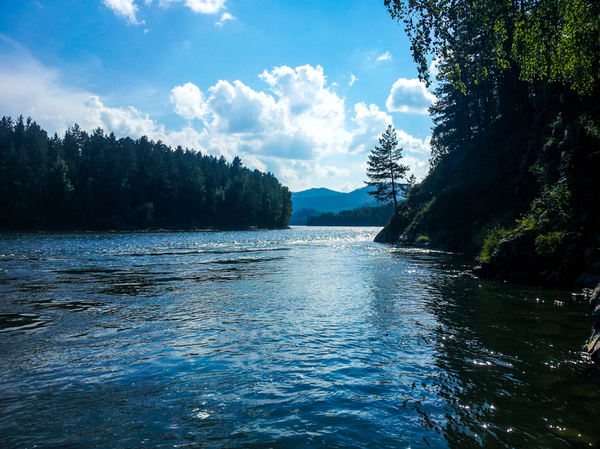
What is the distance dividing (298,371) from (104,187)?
109693 mm

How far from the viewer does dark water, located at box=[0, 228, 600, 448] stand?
209 inches

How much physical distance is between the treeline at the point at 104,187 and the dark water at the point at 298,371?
283 ft

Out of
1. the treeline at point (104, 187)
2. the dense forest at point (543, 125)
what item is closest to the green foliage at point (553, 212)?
the dense forest at point (543, 125)

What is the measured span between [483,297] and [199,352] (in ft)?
39.5

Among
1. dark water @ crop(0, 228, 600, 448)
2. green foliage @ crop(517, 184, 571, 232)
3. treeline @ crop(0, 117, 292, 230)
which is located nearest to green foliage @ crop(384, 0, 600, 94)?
green foliage @ crop(517, 184, 571, 232)

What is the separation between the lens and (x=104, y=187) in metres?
100

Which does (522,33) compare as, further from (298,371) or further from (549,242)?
(298,371)

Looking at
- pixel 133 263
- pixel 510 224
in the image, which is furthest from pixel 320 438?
pixel 510 224

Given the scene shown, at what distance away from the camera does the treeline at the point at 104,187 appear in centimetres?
8294

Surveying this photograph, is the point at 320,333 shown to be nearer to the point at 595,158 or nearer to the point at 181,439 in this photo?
the point at 181,439

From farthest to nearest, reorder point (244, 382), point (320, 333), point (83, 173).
→ 1. point (83, 173)
2. point (320, 333)
3. point (244, 382)

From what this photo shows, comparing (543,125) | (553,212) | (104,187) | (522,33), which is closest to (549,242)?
(553,212)

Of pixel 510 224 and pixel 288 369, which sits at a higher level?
pixel 510 224

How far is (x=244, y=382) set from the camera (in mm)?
7094
